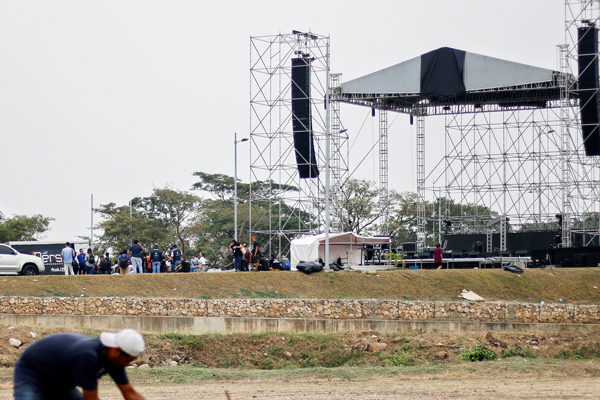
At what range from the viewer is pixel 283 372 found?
23.3 metres

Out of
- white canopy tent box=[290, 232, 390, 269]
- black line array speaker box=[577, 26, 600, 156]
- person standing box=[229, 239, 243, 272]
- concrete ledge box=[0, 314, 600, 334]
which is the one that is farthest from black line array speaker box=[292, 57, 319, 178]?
concrete ledge box=[0, 314, 600, 334]

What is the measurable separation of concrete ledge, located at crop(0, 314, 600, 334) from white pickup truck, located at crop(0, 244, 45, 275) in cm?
787

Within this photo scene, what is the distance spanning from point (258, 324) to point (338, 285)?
6277mm

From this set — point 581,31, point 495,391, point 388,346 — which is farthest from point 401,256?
point 495,391

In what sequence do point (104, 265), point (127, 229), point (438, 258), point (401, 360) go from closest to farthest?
point (401, 360) → point (104, 265) → point (438, 258) → point (127, 229)

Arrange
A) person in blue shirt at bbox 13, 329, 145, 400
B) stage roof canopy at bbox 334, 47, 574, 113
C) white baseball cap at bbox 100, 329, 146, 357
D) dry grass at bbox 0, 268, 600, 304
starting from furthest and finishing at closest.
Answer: stage roof canopy at bbox 334, 47, 574, 113
dry grass at bbox 0, 268, 600, 304
person in blue shirt at bbox 13, 329, 145, 400
white baseball cap at bbox 100, 329, 146, 357

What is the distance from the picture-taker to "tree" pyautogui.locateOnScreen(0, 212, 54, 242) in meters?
75.4

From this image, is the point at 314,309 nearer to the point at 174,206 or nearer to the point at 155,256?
the point at 155,256

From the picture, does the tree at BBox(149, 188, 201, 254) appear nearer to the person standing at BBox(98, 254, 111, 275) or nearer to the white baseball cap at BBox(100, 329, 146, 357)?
the person standing at BBox(98, 254, 111, 275)

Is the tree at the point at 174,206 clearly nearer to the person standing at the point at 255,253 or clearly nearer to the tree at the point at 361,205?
the tree at the point at 361,205

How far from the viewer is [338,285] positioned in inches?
1464

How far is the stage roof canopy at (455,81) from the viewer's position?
49.9 metres

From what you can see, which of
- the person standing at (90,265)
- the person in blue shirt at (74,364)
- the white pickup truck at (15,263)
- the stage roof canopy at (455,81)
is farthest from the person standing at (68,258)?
the person in blue shirt at (74,364)

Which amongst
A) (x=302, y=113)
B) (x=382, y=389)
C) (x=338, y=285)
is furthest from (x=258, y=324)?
(x=302, y=113)
